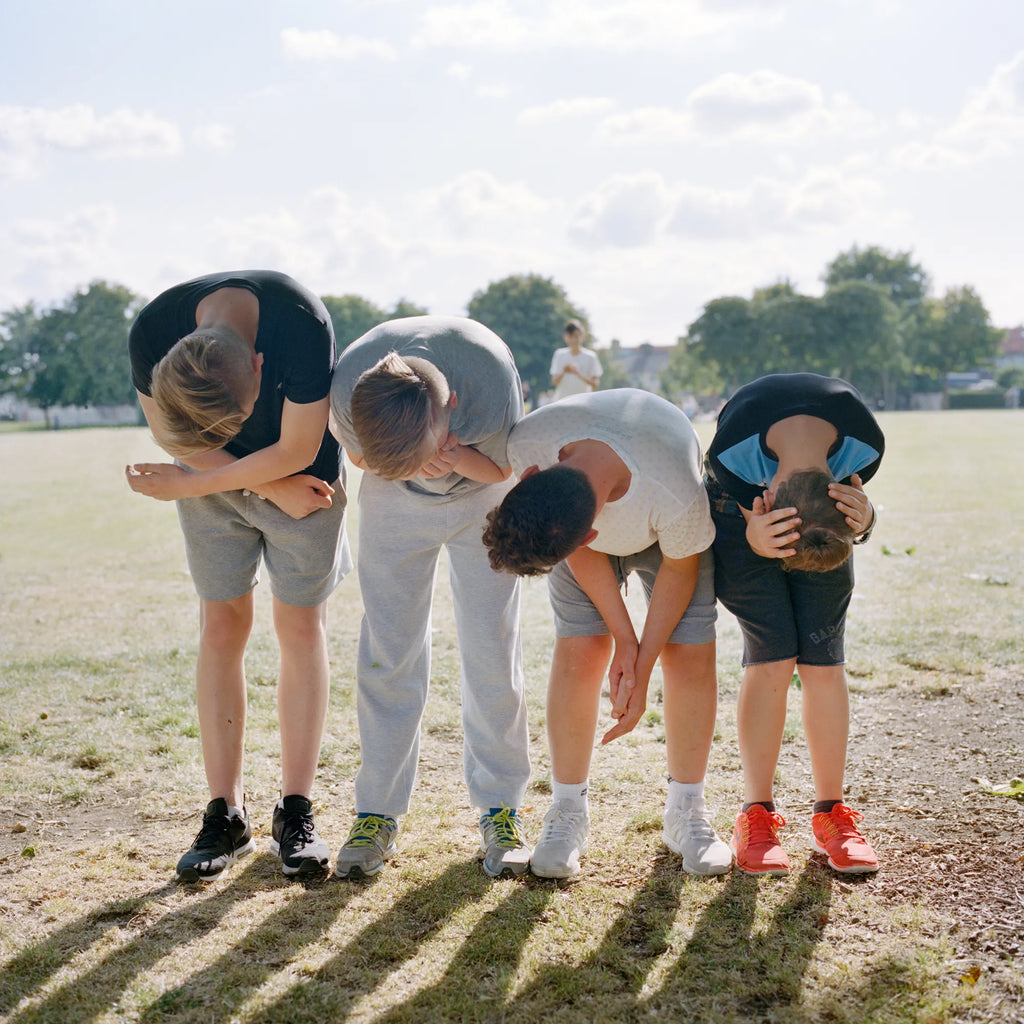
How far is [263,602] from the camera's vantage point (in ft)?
23.6

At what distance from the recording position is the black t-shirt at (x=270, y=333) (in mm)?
2826

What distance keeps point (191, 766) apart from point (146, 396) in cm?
167

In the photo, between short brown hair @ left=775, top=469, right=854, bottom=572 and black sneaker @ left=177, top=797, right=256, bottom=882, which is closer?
short brown hair @ left=775, top=469, right=854, bottom=572

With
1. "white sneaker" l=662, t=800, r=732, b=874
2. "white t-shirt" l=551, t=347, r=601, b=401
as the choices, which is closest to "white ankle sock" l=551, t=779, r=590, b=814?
"white sneaker" l=662, t=800, r=732, b=874

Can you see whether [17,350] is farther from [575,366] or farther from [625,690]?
[625,690]

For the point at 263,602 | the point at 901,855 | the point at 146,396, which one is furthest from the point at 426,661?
the point at 263,602

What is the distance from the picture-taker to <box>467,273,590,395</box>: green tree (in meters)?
68.2

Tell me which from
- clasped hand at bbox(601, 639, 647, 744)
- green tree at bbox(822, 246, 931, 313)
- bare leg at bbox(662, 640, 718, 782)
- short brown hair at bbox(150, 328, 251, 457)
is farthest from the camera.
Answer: green tree at bbox(822, 246, 931, 313)

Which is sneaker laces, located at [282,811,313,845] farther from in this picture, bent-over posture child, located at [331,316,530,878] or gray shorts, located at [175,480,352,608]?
gray shorts, located at [175,480,352,608]

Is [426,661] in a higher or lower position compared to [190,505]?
lower

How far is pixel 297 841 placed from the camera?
2969 millimetres

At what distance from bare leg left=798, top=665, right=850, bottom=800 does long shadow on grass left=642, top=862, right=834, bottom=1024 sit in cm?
29

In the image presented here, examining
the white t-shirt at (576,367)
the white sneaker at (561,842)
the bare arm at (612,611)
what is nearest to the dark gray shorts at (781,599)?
the bare arm at (612,611)

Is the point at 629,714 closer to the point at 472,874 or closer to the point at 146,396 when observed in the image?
the point at 472,874
